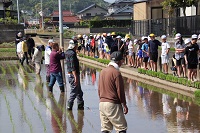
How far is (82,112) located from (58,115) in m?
0.69

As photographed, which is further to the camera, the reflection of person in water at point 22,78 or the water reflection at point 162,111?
the reflection of person in water at point 22,78

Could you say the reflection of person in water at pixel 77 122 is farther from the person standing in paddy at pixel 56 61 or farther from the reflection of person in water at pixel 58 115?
the person standing in paddy at pixel 56 61

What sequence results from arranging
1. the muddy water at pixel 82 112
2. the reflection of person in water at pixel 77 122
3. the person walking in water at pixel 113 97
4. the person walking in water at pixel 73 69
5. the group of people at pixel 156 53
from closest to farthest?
the person walking in water at pixel 113 97 → the reflection of person in water at pixel 77 122 → the muddy water at pixel 82 112 → the person walking in water at pixel 73 69 → the group of people at pixel 156 53

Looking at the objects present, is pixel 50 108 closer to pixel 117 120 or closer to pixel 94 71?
pixel 117 120

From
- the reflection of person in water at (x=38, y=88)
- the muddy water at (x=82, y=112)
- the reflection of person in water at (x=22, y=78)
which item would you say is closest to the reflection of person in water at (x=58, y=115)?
the muddy water at (x=82, y=112)

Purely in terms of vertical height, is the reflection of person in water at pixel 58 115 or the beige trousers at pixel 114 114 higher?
the beige trousers at pixel 114 114

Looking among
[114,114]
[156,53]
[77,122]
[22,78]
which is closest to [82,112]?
[77,122]

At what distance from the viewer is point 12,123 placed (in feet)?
36.1

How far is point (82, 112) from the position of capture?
12367 mm

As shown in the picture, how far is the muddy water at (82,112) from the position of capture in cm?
1050

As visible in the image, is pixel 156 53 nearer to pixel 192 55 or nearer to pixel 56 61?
pixel 192 55

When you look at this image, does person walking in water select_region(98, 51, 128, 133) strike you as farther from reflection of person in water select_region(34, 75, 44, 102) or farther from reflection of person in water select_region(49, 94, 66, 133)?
reflection of person in water select_region(34, 75, 44, 102)

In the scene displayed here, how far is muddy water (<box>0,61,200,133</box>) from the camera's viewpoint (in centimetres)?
1050

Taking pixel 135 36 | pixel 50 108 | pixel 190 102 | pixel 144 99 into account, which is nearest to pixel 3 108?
pixel 50 108
